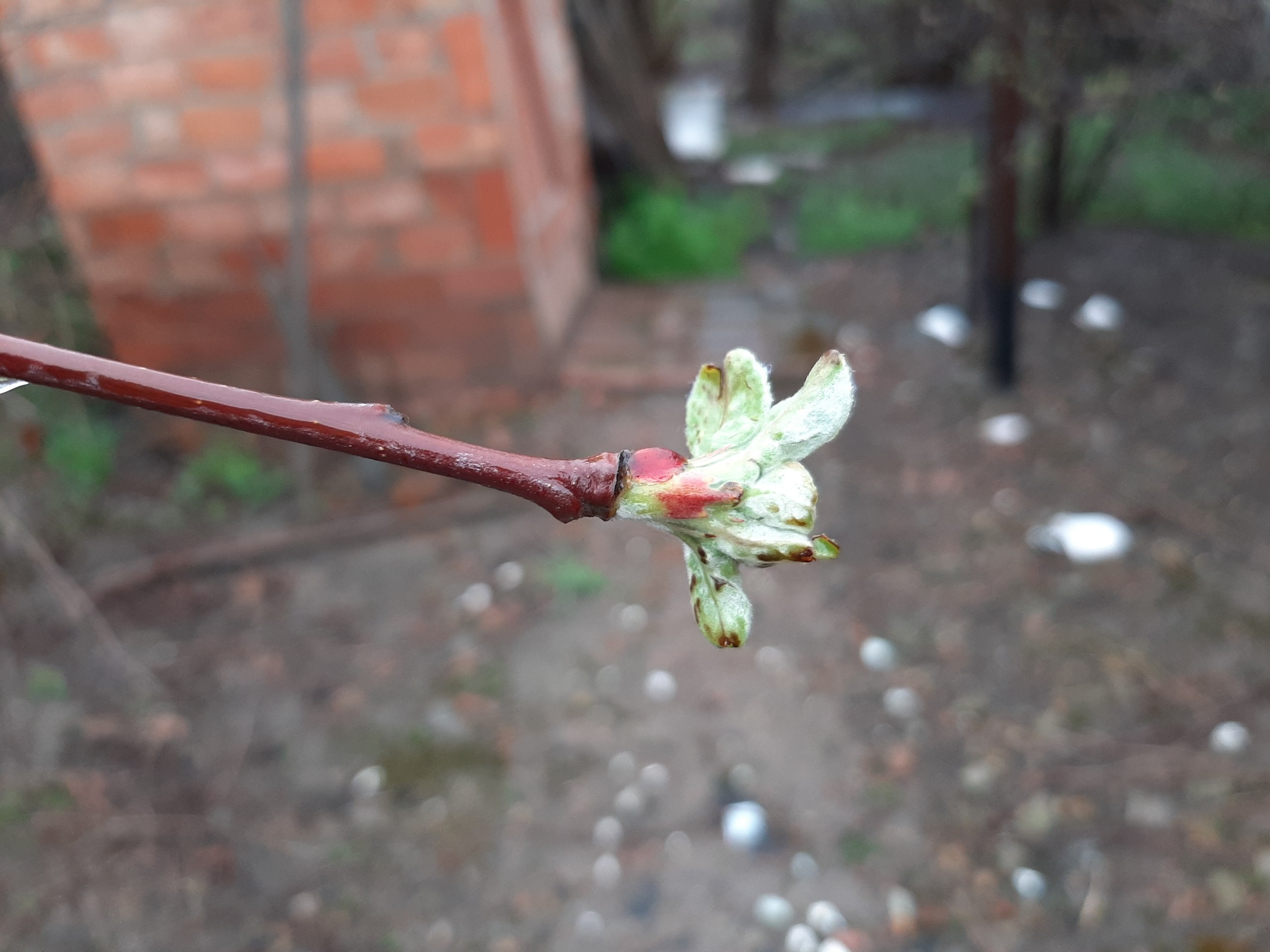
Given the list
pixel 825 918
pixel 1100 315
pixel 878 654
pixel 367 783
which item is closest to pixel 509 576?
pixel 367 783

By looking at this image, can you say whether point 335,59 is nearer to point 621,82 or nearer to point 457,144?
point 457,144

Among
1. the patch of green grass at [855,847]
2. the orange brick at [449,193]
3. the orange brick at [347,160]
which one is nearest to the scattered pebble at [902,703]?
the patch of green grass at [855,847]

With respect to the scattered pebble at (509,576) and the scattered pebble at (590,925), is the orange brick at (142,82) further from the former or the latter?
the scattered pebble at (590,925)

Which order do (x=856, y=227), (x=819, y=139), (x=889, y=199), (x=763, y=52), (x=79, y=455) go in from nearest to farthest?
(x=79, y=455)
(x=856, y=227)
(x=889, y=199)
(x=819, y=139)
(x=763, y=52)

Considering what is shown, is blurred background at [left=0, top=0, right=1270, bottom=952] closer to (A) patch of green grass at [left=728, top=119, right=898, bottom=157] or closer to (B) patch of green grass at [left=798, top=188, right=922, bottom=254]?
(B) patch of green grass at [left=798, top=188, right=922, bottom=254]

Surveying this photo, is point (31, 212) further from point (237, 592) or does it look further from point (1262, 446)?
point (1262, 446)

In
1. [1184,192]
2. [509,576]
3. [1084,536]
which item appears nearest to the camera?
[1084,536]

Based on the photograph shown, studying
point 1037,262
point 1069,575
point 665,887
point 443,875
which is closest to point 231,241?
point 443,875
